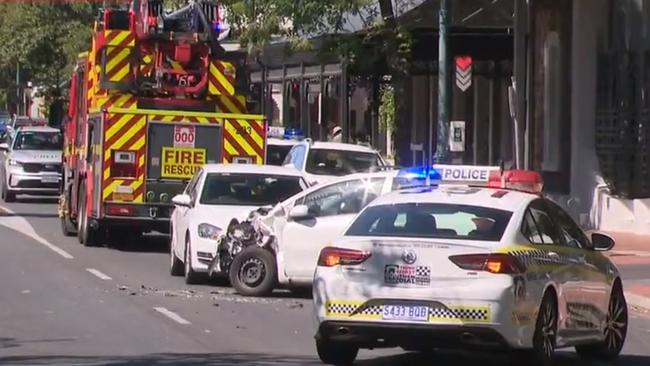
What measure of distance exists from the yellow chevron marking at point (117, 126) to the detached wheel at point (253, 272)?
6.33 metres

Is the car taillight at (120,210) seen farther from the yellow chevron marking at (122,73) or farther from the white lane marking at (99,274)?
the white lane marking at (99,274)

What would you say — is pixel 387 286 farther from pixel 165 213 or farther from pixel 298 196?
pixel 165 213

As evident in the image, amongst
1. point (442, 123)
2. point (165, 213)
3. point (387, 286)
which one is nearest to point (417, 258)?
point (387, 286)

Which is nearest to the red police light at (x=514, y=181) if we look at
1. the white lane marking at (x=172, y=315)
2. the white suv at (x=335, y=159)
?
the white lane marking at (x=172, y=315)

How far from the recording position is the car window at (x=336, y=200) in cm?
1730

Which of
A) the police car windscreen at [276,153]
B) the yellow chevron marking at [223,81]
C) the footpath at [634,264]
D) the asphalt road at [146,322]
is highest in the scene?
the yellow chevron marking at [223,81]

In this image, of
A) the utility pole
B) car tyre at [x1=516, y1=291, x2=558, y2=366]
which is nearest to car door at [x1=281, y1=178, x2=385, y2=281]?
car tyre at [x1=516, y1=291, x2=558, y2=366]

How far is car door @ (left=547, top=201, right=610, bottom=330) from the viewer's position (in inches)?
494

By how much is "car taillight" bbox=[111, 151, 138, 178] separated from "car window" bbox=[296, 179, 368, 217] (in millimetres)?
6503

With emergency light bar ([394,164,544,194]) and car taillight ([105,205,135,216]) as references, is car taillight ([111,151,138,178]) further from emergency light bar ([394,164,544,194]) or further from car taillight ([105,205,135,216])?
emergency light bar ([394,164,544,194])

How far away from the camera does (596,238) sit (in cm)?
1320

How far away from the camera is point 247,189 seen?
65.8 ft

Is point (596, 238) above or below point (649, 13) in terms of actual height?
below

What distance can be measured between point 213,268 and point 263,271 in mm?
852
